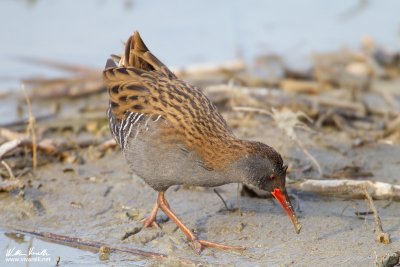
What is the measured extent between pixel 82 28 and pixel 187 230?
6268 millimetres

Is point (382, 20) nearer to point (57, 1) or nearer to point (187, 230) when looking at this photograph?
point (57, 1)

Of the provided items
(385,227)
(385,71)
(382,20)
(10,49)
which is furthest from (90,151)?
(382,20)

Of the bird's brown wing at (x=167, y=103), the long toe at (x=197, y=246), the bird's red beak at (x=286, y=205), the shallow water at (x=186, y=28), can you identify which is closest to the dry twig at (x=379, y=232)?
the bird's red beak at (x=286, y=205)

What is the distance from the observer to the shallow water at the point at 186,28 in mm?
10930

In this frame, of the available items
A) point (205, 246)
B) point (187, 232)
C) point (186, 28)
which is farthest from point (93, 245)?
point (186, 28)

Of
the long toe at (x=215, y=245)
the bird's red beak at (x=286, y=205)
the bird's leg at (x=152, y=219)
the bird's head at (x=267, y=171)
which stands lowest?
the long toe at (x=215, y=245)

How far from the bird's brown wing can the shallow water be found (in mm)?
4208

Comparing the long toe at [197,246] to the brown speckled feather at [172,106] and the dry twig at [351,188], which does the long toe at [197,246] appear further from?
the dry twig at [351,188]

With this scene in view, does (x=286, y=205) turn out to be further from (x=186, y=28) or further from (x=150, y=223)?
(x=186, y=28)

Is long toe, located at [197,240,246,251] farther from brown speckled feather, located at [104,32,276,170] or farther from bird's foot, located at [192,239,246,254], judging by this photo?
brown speckled feather, located at [104,32,276,170]

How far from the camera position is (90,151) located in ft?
24.8

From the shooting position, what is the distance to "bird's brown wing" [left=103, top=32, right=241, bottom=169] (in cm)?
572

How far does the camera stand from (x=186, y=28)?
1174cm

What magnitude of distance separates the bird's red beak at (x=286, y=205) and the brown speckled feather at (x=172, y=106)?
36 cm
